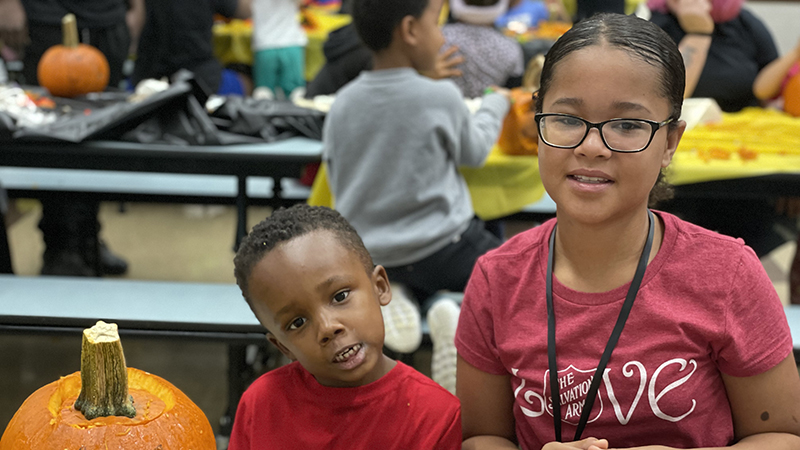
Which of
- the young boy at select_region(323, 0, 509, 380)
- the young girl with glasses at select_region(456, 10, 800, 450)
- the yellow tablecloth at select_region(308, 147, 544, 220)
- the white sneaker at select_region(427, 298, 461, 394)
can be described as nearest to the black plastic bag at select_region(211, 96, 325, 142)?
the yellow tablecloth at select_region(308, 147, 544, 220)

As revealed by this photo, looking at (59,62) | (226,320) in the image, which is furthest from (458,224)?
(59,62)

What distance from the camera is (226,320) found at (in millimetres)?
2662

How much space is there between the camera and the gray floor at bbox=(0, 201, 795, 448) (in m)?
3.48

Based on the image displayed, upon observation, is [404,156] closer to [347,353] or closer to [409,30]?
[409,30]

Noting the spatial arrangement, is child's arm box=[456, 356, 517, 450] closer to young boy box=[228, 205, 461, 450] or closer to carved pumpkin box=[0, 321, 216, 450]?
young boy box=[228, 205, 461, 450]

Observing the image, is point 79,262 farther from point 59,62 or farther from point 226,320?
point 226,320

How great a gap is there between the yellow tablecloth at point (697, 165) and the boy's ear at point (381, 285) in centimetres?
156

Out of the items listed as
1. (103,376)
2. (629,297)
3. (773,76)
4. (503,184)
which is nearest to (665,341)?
(629,297)

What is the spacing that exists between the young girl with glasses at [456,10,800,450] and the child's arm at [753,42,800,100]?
2.80 meters

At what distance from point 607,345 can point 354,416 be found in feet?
1.52

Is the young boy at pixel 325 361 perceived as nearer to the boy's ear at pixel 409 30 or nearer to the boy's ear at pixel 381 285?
the boy's ear at pixel 381 285

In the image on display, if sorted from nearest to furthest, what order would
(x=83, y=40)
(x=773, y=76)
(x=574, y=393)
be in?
(x=574, y=393)
(x=773, y=76)
(x=83, y=40)

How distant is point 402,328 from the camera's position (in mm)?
2521

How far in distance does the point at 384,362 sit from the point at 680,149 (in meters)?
2.21
